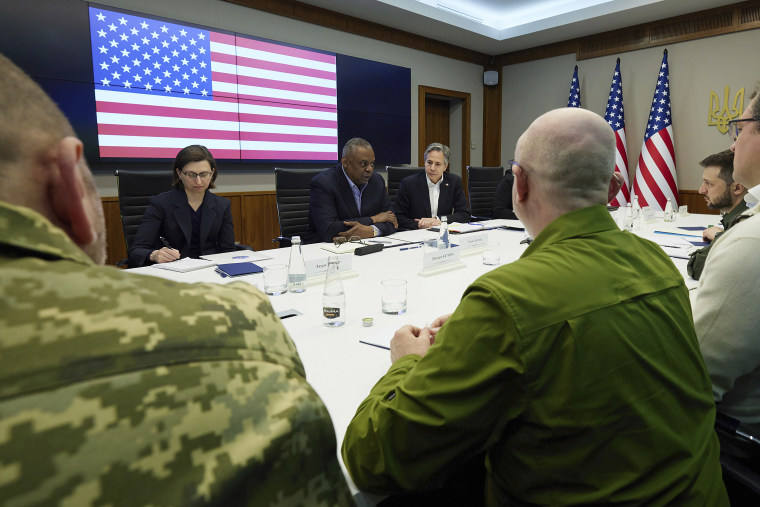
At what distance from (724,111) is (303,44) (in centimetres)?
476

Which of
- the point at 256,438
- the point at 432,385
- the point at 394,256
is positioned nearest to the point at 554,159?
the point at 432,385

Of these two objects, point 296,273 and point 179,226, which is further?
point 179,226

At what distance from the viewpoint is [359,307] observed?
164 centimetres

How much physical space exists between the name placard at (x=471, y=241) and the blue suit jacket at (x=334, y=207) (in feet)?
2.73

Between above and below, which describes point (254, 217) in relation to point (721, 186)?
below

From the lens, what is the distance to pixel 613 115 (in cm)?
593

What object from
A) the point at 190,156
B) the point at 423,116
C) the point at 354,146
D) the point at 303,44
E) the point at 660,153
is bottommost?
the point at 190,156

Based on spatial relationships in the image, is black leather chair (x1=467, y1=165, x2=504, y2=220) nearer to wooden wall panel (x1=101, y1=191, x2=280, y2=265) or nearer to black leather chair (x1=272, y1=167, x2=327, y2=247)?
black leather chair (x1=272, y1=167, x2=327, y2=247)

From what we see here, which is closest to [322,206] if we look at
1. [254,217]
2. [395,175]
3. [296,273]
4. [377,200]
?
[377,200]

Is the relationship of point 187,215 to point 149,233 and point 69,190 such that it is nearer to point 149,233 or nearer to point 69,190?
point 149,233

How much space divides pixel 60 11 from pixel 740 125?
14.4 ft

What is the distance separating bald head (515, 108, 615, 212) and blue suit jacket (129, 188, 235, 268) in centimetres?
229

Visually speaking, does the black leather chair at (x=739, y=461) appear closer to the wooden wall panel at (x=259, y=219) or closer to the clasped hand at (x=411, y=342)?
the clasped hand at (x=411, y=342)

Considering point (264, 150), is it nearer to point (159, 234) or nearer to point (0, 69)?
point (159, 234)
